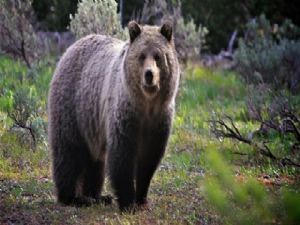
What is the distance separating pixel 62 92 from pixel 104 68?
43cm

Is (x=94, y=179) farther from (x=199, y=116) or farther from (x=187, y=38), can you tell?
(x=187, y=38)

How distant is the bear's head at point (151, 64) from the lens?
5305 mm

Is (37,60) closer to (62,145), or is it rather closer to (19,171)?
(19,171)

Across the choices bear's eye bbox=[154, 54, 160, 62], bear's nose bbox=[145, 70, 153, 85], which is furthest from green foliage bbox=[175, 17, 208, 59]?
bear's nose bbox=[145, 70, 153, 85]

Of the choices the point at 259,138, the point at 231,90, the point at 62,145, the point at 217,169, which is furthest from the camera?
the point at 231,90

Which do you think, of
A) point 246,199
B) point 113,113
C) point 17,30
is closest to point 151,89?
point 113,113

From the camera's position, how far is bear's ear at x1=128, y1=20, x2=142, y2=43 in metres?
5.50

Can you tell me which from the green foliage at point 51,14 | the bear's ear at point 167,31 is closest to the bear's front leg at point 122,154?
the bear's ear at point 167,31

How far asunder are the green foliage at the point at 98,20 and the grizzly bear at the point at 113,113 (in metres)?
2.64

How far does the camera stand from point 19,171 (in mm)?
7094

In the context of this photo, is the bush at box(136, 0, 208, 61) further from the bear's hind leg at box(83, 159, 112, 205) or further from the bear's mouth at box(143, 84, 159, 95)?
the bear's mouth at box(143, 84, 159, 95)

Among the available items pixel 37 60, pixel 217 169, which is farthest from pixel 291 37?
pixel 217 169

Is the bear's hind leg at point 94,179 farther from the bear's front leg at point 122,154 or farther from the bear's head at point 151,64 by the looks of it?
the bear's head at point 151,64

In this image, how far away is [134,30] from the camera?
552 centimetres
